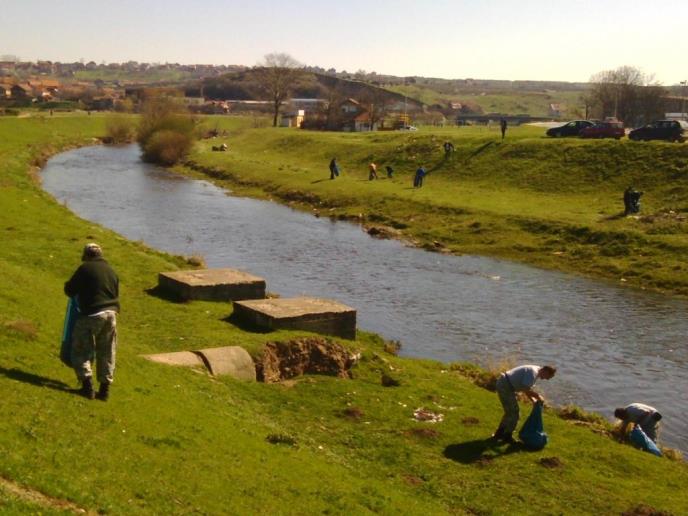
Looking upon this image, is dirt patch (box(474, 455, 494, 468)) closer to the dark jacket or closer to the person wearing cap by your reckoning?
the person wearing cap

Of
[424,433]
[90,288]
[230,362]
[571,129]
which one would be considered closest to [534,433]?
[424,433]

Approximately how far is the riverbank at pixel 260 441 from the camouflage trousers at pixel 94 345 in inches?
17.3

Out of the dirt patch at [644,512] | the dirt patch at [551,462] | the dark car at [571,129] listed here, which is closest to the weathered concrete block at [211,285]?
the dirt patch at [551,462]

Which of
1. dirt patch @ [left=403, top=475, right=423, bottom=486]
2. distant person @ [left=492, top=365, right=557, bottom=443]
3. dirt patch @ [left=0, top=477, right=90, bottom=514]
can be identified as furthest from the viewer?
distant person @ [left=492, top=365, right=557, bottom=443]

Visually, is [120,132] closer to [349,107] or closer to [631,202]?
[349,107]

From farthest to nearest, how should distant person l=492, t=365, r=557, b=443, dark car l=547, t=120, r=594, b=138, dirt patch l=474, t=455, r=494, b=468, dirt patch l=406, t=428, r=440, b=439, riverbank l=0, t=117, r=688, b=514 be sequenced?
dark car l=547, t=120, r=594, b=138
dirt patch l=406, t=428, r=440, b=439
distant person l=492, t=365, r=557, b=443
dirt patch l=474, t=455, r=494, b=468
riverbank l=0, t=117, r=688, b=514

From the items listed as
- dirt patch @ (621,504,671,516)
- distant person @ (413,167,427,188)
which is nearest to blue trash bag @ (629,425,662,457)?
dirt patch @ (621,504,671,516)

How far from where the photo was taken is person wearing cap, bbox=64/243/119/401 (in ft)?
39.7

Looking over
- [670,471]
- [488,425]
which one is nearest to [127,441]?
[488,425]

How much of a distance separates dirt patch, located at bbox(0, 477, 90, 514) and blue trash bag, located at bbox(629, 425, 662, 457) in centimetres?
1148

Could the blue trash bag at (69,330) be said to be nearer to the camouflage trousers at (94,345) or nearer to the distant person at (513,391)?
the camouflage trousers at (94,345)

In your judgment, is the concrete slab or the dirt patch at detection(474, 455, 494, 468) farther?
the concrete slab

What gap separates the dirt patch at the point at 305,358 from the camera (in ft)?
60.9

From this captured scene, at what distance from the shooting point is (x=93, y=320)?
12.1 metres
